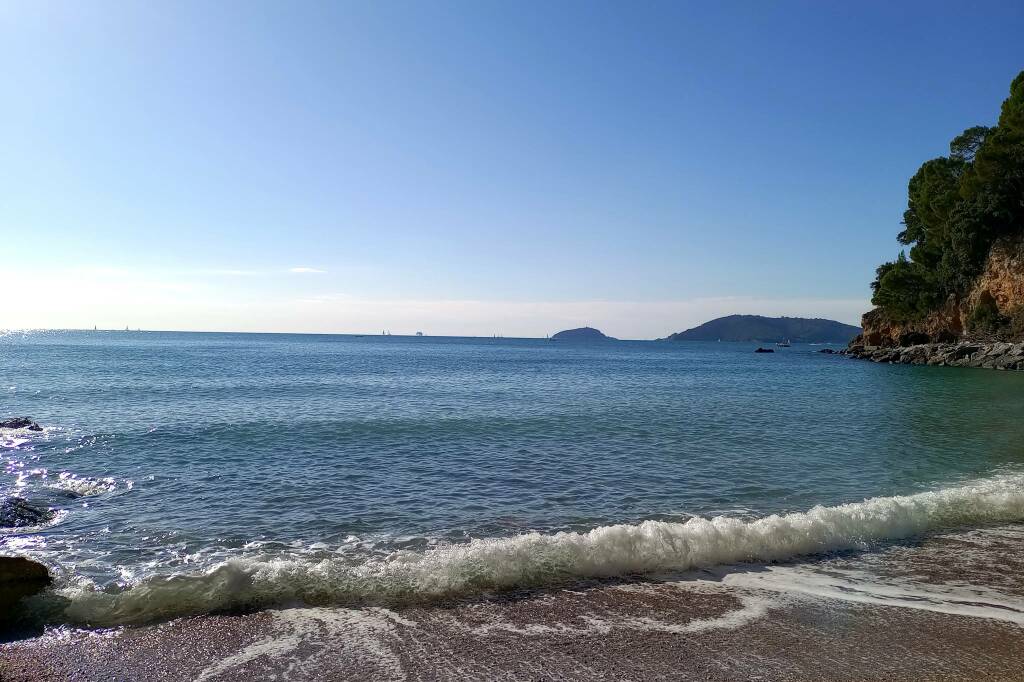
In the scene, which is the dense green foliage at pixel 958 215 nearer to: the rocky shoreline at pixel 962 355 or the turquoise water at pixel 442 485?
the rocky shoreline at pixel 962 355

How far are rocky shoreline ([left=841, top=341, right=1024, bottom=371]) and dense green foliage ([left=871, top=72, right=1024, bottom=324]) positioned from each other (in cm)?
557

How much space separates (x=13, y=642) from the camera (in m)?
6.14

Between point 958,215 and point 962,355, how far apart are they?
49.0 feet

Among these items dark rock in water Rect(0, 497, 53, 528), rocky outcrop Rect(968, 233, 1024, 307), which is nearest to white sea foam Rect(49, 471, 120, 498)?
dark rock in water Rect(0, 497, 53, 528)

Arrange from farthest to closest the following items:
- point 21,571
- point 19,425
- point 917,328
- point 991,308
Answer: point 917,328 < point 991,308 < point 19,425 < point 21,571

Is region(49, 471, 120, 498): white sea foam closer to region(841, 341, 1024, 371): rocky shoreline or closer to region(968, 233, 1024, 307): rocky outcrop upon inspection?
region(841, 341, 1024, 371): rocky shoreline

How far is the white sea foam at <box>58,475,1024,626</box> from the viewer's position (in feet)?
23.6

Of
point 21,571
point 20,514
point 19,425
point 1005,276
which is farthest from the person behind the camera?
point 1005,276

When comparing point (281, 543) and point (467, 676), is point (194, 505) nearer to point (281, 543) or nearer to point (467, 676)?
point (281, 543)

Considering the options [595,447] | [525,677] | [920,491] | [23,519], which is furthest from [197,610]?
[920,491]

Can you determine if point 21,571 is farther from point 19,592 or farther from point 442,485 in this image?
point 442,485

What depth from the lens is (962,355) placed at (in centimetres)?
5809

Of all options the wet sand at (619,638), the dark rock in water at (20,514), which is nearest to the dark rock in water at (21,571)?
the wet sand at (619,638)

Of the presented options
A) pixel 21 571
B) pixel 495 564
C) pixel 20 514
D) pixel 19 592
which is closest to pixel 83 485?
pixel 20 514
